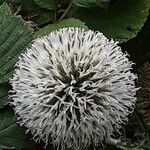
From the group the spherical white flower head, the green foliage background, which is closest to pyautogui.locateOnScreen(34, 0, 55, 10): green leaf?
the green foliage background

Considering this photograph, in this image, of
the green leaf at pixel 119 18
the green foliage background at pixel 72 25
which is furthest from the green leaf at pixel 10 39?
the green leaf at pixel 119 18

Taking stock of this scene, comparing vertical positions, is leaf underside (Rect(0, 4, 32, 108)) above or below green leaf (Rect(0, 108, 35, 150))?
above

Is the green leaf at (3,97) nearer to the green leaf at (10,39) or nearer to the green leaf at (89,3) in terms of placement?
the green leaf at (10,39)

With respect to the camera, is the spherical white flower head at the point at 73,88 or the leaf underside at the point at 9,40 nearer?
the spherical white flower head at the point at 73,88

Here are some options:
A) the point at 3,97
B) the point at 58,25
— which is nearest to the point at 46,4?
the point at 58,25

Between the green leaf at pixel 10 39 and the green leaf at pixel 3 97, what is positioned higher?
the green leaf at pixel 10 39

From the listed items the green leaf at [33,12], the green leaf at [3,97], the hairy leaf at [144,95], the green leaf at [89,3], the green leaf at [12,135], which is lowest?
the green leaf at [12,135]

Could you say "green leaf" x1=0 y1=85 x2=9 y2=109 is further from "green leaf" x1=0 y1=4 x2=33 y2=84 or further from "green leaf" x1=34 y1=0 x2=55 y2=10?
"green leaf" x1=34 y1=0 x2=55 y2=10
